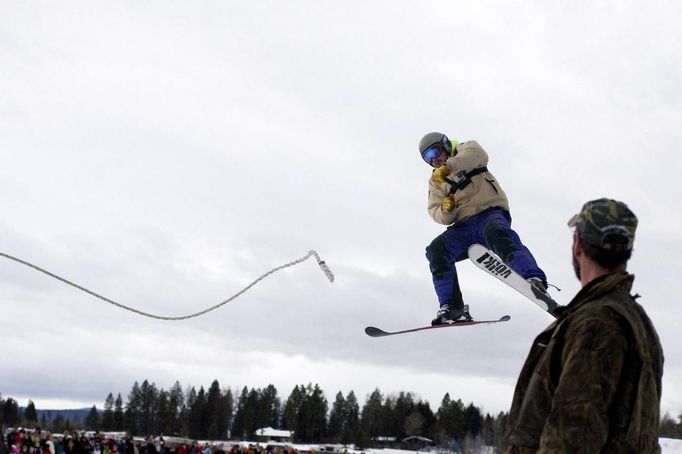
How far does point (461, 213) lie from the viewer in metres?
10.7

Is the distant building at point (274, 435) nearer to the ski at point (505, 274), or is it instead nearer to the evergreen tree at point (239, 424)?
the evergreen tree at point (239, 424)

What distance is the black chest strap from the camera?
10.5 meters

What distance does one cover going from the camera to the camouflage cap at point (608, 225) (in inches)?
152

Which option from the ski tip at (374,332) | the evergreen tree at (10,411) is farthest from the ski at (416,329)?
the evergreen tree at (10,411)

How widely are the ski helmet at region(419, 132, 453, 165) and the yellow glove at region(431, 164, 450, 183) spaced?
0.26 meters

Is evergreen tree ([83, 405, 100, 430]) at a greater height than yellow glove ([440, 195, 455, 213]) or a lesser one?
greater

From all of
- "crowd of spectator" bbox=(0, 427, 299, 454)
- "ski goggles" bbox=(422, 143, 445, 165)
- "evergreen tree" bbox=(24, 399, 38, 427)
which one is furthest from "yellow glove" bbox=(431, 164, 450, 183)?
"evergreen tree" bbox=(24, 399, 38, 427)

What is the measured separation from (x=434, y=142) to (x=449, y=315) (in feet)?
7.80

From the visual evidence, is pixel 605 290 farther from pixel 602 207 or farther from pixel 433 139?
pixel 433 139

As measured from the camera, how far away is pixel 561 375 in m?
3.63

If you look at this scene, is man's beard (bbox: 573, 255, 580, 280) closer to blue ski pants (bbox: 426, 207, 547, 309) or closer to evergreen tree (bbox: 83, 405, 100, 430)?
blue ski pants (bbox: 426, 207, 547, 309)

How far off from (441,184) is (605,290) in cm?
686

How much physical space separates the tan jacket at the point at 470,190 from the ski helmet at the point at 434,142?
0.16m

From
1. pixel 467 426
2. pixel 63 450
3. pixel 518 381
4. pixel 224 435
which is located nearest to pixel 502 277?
pixel 518 381
